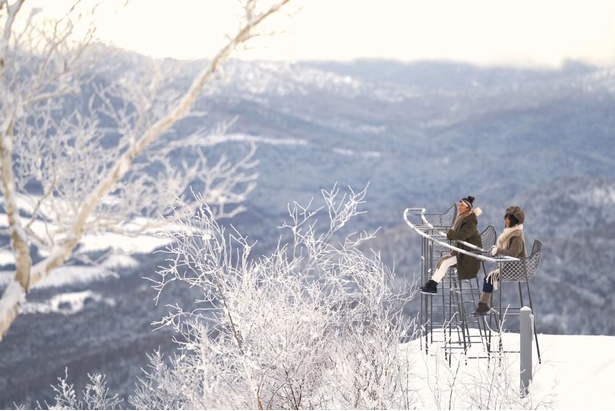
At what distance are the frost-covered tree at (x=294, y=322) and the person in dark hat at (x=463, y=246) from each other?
598 mm

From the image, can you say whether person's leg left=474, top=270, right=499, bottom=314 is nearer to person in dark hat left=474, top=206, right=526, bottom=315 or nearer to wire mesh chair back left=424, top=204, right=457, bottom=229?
person in dark hat left=474, top=206, right=526, bottom=315

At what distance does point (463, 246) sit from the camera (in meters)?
7.43

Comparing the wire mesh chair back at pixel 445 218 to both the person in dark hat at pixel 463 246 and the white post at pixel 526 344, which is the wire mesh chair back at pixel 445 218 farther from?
the white post at pixel 526 344

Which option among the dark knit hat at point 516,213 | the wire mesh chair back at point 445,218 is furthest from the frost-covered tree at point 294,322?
the dark knit hat at point 516,213

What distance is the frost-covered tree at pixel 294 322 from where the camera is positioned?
7598 millimetres

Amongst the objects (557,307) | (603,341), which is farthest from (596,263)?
(603,341)

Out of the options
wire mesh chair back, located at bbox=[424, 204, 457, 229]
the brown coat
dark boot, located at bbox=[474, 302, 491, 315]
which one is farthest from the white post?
wire mesh chair back, located at bbox=[424, 204, 457, 229]

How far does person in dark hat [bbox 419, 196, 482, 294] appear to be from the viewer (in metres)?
7.24

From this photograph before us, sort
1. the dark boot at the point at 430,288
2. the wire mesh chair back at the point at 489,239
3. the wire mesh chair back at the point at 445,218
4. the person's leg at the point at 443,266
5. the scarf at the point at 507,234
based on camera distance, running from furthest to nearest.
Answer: the wire mesh chair back at the point at 445,218
the wire mesh chair back at the point at 489,239
the person's leg at the point at 443,266
the dark boot at the point at 430,288
the scarf at the point at 507,234

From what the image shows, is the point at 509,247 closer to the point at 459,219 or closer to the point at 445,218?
the point at 459,219

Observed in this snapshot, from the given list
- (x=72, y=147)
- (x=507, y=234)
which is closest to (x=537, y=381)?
(x=507, y=234)

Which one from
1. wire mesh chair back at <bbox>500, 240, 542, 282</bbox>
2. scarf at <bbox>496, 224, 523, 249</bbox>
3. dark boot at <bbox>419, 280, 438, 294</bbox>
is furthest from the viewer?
dark boot at <bbox>419, 280, 438, 294</bbox>

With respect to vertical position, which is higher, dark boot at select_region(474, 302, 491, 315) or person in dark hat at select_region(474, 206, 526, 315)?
person in dark hat at select_region(474, 206, 526, 315)

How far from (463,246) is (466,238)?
110mm
